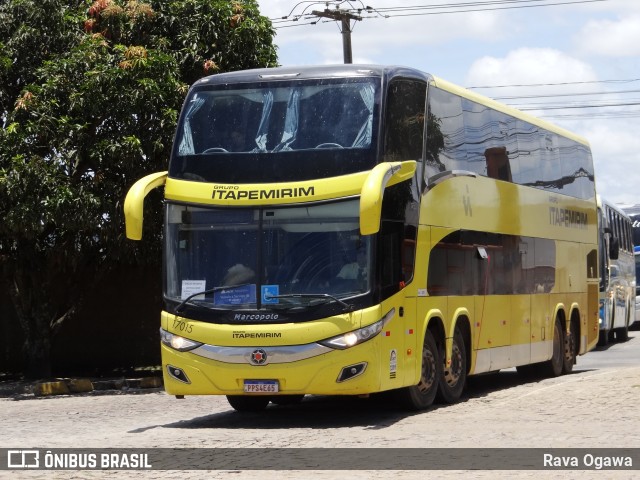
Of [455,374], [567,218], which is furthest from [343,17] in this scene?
[455,374]

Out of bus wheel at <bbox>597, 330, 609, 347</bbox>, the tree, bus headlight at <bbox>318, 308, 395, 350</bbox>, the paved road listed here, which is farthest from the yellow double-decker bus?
bus wheel at <bbox>597, 330, 609, 347</bbox>

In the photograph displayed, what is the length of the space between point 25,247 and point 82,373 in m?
4.31

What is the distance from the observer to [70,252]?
74.2 feet

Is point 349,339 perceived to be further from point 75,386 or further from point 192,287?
point 75,386

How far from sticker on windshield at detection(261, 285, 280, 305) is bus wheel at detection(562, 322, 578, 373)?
980cm

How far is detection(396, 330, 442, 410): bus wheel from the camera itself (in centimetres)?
1585

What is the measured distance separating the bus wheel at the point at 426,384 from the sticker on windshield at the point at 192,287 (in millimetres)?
2792

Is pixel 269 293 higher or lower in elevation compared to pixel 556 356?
higher

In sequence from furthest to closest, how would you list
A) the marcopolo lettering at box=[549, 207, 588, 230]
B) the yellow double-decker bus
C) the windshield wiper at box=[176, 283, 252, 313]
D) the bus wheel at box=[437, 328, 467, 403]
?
the marcopolo lettering at box=[549, 207, 588, 230] < the bus wheel at box=[437, 328, 467, 403] < the windshield wiper at box=[176, 283, 252, 313] < the yellow double-decker bus

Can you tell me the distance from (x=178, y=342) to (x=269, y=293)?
123 cm

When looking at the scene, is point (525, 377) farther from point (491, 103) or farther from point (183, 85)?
point (183, 85)

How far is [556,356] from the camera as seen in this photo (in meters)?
22.5

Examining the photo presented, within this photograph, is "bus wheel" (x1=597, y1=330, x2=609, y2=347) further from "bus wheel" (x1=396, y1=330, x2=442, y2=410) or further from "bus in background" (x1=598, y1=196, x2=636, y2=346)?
"bus wheel" (x1=396, y1=330, x2=442, y2=410)

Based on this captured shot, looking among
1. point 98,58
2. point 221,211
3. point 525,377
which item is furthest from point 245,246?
point 525,377
